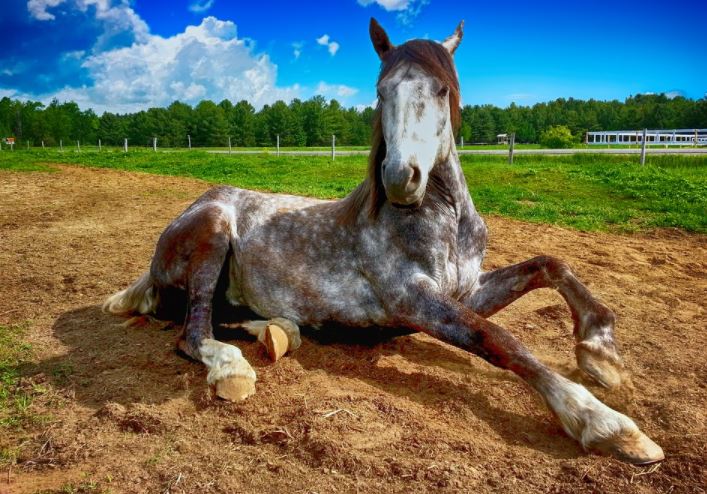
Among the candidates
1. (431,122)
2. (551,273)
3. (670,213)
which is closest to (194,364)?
(431,122)

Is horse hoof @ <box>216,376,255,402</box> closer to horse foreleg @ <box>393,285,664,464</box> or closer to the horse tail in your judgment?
horse foreleg @ <box>393,285,664,464</box>

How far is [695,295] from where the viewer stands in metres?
5.19

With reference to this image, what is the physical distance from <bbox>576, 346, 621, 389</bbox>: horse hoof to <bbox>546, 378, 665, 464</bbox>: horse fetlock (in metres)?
0.49

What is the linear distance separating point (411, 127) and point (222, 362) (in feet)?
5.96

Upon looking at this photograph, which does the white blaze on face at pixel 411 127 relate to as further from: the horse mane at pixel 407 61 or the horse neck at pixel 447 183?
the horse neck at pixel 447 183

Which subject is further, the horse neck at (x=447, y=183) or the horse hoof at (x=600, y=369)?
the horse neck at (x=447, y=183)

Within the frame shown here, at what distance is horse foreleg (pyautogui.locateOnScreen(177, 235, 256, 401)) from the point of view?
3078mm

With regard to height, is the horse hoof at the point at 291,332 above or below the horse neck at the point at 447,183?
below

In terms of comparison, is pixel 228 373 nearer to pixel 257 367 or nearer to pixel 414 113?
pixel 257 367

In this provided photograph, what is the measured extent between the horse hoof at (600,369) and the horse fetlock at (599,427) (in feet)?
1.60

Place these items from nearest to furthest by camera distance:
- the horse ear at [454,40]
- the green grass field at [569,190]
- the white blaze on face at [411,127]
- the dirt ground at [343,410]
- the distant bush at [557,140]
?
the dirt ground at [343,410]
the white blaze on face at [411,127]
the horse ear at [454,40]
the green grass field at [569,190]
the distant bush at [557,140]

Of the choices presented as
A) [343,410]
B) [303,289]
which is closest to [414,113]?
[303,289]

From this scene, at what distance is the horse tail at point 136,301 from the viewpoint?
4.47m

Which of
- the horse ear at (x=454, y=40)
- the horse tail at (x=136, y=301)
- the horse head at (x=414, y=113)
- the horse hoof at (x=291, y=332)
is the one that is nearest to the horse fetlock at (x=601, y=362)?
the horse head at (x=414, y=113)
